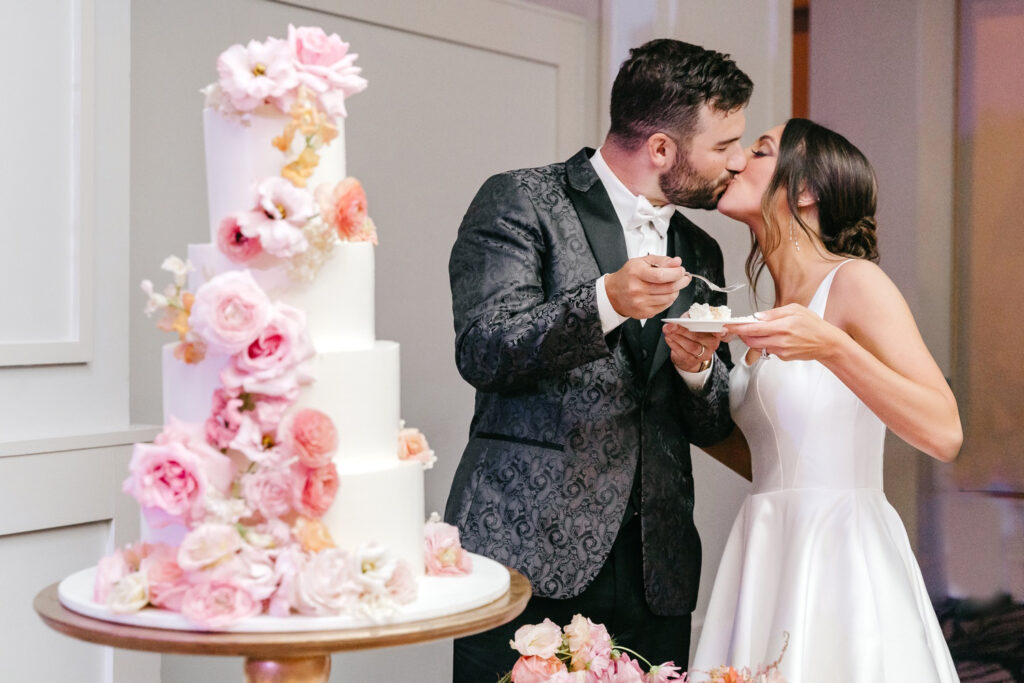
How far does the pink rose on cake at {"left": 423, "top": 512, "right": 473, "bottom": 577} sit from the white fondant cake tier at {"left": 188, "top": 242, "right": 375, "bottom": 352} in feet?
→ 0.99

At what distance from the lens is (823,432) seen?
2.43m

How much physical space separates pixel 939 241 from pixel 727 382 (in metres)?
2.30

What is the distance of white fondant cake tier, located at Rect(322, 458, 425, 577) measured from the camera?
4.67ft

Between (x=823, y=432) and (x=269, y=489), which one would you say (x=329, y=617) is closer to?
(x=269, y=489)

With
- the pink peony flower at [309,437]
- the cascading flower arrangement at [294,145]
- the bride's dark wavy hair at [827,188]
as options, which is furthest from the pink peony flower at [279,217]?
the bride's dark wavy hair at [827,188]

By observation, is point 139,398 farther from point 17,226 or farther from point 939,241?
point 939,241

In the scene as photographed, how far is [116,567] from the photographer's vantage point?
4.39 feet

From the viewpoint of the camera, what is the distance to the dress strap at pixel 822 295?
2418 millimetres

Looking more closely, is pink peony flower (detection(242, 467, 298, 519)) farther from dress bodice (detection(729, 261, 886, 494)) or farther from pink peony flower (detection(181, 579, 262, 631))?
dress bodice (detection(729, 261, 886, 494))

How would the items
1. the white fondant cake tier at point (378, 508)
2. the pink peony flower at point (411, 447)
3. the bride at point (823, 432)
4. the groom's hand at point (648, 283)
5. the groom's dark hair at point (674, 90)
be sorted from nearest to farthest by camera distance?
the white fondant cake tier at point (378, 508) → the pink peony flower at point (411, 447) → the groom's hand at point (648, 283) → the bride at point (823, 432) → the groom's dark hair at point (674, 90)

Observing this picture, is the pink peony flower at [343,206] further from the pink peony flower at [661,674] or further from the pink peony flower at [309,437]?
the pink peony flower at [661,674]

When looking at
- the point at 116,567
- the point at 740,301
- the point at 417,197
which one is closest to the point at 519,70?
the point at 417,197

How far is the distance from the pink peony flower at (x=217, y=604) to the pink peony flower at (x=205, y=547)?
0.03m

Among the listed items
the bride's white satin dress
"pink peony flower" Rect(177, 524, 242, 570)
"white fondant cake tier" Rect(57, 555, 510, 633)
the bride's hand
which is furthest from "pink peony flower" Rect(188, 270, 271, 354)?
the bride's white satin dress
